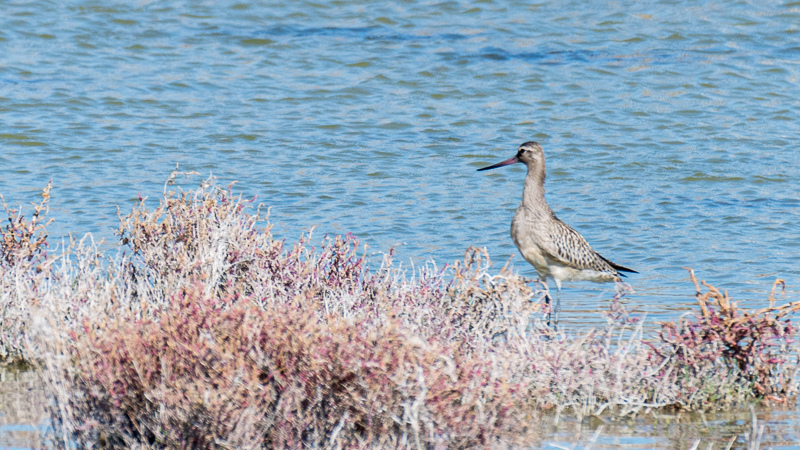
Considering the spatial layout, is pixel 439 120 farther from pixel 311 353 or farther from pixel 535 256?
pixel 311 353

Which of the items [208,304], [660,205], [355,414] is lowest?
[660,205]

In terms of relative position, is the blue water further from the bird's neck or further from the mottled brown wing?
the bird's neck

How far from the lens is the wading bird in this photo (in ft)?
28.0

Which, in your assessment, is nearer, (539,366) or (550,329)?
(539,366)

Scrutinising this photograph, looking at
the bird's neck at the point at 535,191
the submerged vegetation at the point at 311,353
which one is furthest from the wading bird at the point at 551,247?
the submerged vegetation at the point at 311,353

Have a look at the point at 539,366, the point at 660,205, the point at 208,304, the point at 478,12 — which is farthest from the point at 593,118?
the point at 208,304

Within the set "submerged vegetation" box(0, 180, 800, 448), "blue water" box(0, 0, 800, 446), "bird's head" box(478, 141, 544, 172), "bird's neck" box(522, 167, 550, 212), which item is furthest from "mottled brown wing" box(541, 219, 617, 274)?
"submerged vegetation" box(0, 180, 800, 448)

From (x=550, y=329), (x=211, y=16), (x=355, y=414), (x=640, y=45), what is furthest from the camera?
(x=211, y=16)

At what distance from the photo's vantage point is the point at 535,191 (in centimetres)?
888

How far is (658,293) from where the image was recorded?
892cm

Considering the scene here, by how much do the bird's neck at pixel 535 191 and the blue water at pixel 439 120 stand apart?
836 mm

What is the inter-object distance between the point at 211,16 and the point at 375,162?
31.1 ft

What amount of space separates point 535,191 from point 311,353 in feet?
15.1

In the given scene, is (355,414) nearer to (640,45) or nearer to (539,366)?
(539,366)
